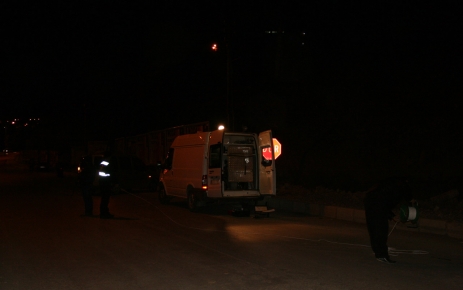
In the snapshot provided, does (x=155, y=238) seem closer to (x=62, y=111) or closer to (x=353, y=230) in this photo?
(x=353, y=230)

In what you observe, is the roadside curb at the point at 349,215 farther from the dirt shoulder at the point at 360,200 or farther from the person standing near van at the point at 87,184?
the person standing near van at the point at 87,184

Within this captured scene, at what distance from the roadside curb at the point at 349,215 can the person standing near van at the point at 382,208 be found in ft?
11.8

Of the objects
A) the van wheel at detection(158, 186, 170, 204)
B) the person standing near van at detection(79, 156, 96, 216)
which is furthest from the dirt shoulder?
the person standing near van at detection(79, 156, 96, 216)

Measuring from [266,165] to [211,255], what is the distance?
7043 mm

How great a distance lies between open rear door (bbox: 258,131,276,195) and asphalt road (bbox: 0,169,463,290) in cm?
133

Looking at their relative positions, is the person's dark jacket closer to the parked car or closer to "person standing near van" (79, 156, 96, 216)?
"person standing near van" (79, 156, 96, 216)

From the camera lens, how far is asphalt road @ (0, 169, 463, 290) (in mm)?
6934

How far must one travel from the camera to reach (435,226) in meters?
11.8

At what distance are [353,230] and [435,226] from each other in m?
1.91

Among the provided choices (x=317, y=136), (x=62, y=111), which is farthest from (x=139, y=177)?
(x=62, y=111)

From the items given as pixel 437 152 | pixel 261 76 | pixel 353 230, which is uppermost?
pixel 261 76

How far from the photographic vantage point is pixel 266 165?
15.5m

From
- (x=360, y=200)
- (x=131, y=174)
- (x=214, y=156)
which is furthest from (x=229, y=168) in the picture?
(x=131, y=174)

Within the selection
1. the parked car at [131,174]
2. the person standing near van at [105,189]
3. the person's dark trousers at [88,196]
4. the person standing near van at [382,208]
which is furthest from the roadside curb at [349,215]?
the parked car at [131,174]
